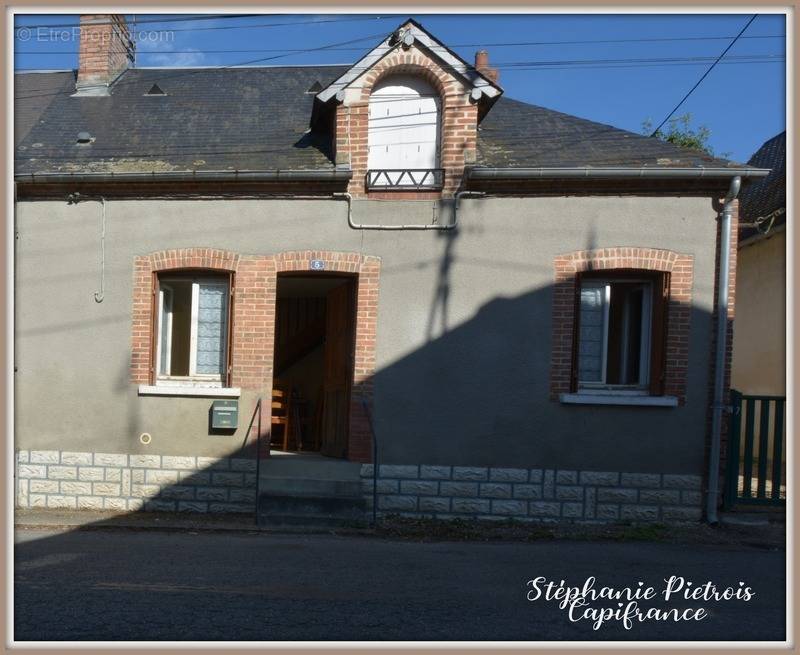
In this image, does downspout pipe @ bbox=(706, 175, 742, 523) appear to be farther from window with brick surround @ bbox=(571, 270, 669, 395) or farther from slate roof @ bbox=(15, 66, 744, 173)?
slate roof @ bbox=(15, 66, 744, 173)

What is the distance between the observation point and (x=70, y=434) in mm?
9414

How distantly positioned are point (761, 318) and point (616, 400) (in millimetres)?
5671

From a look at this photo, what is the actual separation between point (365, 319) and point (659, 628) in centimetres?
490

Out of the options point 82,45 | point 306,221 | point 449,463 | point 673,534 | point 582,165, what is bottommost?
point 673,534

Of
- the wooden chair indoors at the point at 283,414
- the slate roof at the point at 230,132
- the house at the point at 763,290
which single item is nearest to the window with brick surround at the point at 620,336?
the slate roof at the point at 230,132

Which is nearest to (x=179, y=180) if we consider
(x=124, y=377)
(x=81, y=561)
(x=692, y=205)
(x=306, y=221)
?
(x=306, y=221)

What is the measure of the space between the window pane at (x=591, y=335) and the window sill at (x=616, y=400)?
14.9 inches

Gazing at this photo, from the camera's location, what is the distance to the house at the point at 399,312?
8.80 meters

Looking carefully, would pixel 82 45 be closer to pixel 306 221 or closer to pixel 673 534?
pixel 306 221

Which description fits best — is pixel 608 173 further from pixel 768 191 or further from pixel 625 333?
pixel 768 191

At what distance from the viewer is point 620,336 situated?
9.35m

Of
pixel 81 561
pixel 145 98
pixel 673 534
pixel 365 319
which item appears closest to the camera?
pixel 81 561

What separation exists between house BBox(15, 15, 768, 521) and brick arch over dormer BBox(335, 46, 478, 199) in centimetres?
3

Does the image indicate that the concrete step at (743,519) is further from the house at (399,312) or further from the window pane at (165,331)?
the window pane at (165,331)
